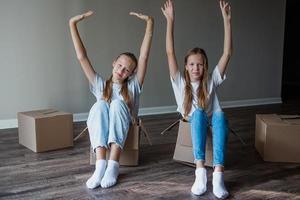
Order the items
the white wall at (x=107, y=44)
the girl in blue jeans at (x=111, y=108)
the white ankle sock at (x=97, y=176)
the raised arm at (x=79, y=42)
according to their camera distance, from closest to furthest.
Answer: the white ankle sock at (x=97, y=176) < the girl in blue jeans at (x=111, y=108) < the raised arm at (x=79, y=42) < the white wall at (x=107, y=44)

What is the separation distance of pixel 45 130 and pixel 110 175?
Result: 93 centimetres

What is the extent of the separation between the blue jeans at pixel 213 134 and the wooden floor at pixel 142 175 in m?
0.19

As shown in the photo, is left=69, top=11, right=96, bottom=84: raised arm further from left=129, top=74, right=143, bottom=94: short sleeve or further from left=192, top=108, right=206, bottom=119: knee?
left=192, top=108, right=206, bottom=119: knee

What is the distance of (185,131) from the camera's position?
7.89 feet

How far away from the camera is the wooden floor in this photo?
200 cm

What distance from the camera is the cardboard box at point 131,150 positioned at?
236 cm

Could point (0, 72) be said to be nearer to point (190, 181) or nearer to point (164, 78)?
point (164, 78)

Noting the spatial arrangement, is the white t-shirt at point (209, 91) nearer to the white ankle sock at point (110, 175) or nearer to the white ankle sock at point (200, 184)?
the white ankle sock at point (200, 184)

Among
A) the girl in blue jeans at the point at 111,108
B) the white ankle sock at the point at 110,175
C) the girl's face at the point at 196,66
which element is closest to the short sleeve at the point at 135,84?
the girl in blue jeans at the point at 111,108

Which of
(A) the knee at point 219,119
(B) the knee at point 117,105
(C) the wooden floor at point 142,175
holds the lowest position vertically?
(C) the wooden floor at point 142,175

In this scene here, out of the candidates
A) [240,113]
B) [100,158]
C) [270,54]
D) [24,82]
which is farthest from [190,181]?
[270,54]

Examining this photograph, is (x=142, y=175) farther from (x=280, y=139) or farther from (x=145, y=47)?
(x=280, y=139)

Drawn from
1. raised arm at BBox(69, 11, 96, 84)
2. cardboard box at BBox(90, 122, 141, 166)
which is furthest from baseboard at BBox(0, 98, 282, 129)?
raised arm at BBox(69, 11, 96, 84)

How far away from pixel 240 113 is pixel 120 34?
176 centimetres
